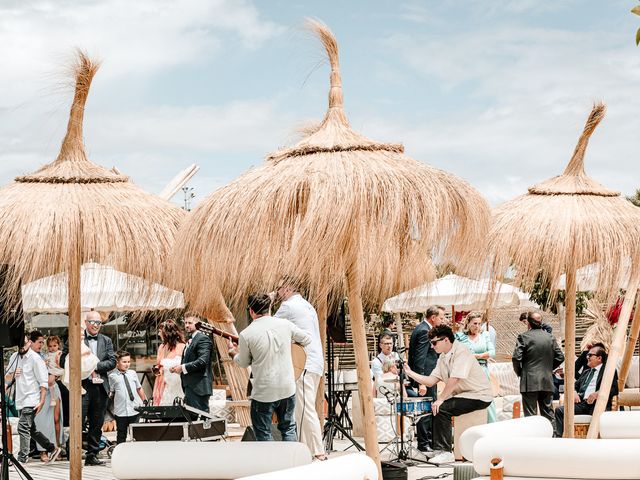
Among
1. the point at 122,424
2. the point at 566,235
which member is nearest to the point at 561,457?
the point at 566,235

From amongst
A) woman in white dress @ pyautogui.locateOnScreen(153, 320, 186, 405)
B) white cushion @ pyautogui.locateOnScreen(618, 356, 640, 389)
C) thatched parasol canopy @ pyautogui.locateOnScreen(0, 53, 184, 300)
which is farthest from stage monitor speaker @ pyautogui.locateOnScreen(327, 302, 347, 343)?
white cushion @ pyautogui.locateOnScreen(618, 356, 640, 389)

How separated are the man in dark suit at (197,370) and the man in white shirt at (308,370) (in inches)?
53.9

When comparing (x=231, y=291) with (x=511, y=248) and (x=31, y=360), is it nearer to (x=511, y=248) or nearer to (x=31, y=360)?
(x=511, y=248)

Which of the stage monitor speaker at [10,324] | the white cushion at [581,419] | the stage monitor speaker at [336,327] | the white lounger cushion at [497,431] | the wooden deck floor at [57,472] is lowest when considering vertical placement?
the wooden deck floor at [57,472]

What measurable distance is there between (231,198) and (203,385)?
194 inches

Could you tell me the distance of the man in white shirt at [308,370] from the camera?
8930 millimetres

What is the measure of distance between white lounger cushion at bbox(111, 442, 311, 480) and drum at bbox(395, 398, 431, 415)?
13.9ft

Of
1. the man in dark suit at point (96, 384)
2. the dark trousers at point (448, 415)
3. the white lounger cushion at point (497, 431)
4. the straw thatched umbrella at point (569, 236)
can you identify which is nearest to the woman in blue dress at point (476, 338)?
the dark trousers at point (448, 415)

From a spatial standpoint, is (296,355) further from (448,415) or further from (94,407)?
(94,407)

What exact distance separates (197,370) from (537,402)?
438 centimetres

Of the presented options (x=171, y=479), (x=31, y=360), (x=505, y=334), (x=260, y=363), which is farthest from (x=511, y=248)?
(x=505, y=334)

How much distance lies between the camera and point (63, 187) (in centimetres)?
678

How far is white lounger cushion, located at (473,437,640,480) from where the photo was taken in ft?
18.2

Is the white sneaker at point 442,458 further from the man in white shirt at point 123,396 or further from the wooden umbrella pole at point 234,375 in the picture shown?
the man in white shirt at point 123,396
